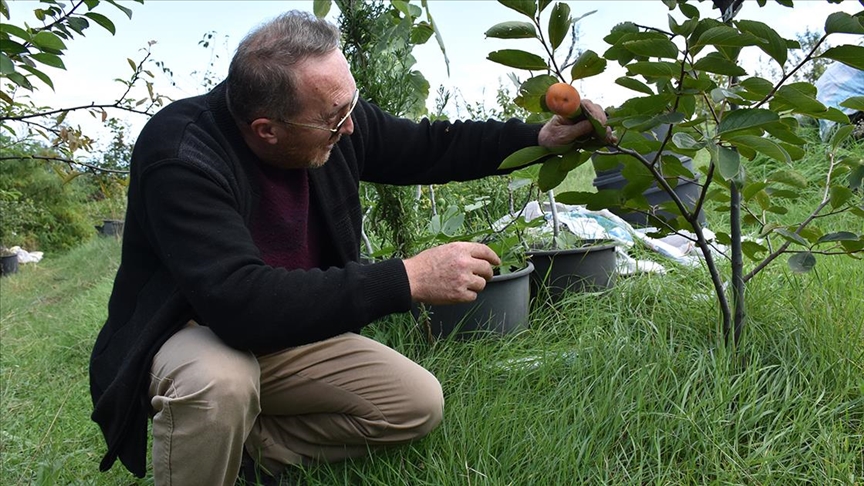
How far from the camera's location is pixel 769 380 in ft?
6.13

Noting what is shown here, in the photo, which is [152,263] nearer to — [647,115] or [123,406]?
[123,406]

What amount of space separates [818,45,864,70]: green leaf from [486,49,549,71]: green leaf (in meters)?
0.56

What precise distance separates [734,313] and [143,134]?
5.26 ft

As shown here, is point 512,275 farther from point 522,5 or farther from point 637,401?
point 522,5

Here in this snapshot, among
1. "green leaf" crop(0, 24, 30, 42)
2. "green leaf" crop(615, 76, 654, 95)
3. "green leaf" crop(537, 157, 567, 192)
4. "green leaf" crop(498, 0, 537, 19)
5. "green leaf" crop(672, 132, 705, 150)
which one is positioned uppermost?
"green leaf" crop(0, 24, 30, 42)

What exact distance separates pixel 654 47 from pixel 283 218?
3.43ft

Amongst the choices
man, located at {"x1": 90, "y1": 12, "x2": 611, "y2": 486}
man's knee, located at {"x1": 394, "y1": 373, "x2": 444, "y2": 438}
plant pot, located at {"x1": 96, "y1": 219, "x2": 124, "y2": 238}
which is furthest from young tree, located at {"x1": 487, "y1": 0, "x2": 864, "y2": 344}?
plant pot, located at {"x1": 96, "y1": 219, "x2": 124, "y2": 238}

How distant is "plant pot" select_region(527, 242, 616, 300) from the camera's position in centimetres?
284

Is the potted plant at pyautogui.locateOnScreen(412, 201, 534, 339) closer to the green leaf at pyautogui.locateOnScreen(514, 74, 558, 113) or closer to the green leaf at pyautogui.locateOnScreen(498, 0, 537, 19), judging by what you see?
the green leaf at pyautogui.locateOnScreen(514, 74, 558, 113)

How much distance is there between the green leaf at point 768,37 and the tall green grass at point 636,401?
807mm

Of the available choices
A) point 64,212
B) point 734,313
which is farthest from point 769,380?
point 64,212

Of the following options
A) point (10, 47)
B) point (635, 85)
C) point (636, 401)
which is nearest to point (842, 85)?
point (636, 401)

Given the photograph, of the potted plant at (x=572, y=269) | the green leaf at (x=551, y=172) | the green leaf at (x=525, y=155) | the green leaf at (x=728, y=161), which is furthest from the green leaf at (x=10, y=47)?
the potted plant at (x=572, y=269)

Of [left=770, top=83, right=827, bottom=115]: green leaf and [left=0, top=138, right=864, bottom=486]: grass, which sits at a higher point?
[left=770, top=83, right=827, bottom=115]: green leaf
